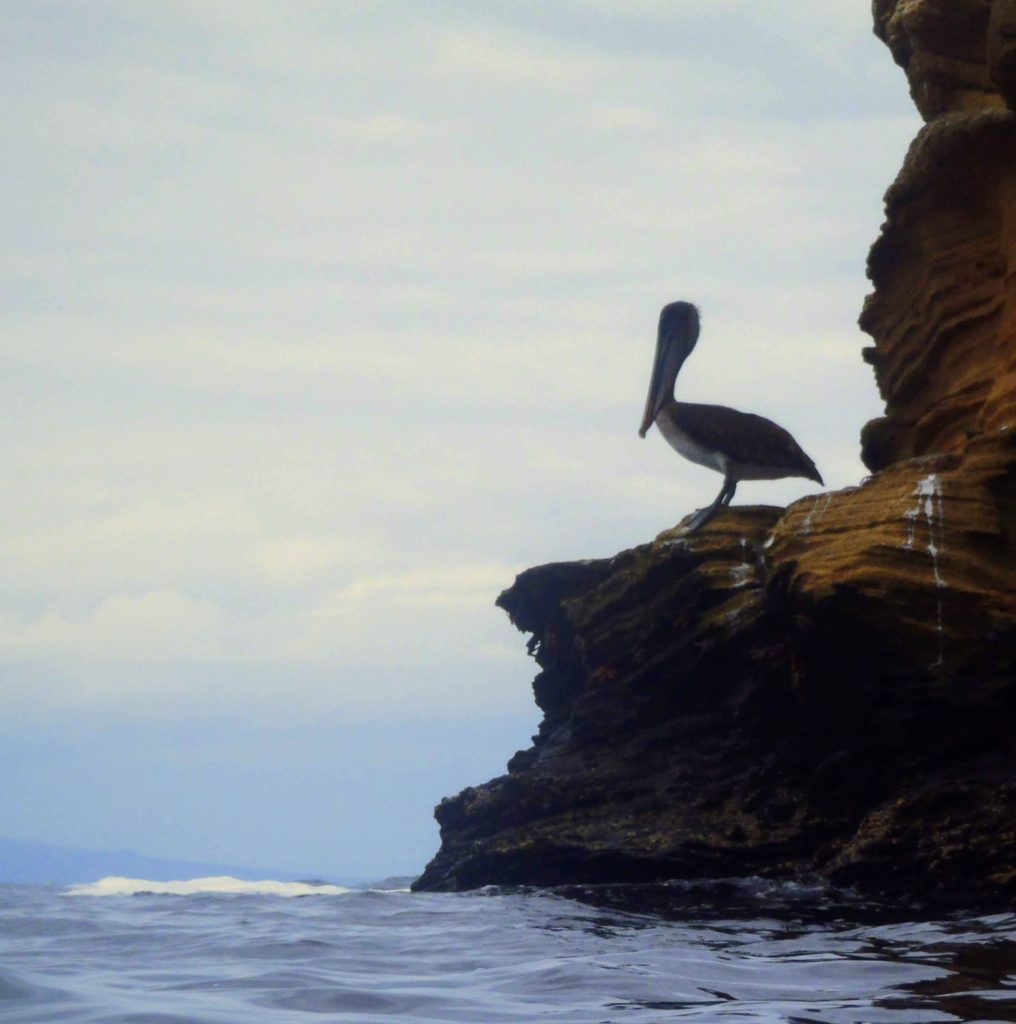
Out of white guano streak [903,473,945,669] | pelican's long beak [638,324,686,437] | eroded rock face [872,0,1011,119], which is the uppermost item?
eroded rock face [872,0,1011,119]

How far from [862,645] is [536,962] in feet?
13.6

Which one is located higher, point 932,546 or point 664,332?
point 664,332

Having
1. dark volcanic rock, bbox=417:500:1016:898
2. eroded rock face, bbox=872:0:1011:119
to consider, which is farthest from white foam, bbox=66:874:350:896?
eroded rock face, bbox=872:0:1011:119

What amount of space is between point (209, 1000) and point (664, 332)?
42.3 ft

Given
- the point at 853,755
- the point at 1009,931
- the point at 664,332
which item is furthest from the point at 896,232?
the point at 1009,931

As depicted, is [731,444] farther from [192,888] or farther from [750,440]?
[192,888]

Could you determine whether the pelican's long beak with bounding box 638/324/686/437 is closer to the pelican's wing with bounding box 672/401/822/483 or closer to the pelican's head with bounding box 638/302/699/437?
the pelican's head with bounding box 638/302/699/437

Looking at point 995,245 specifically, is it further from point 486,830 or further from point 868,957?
point 868,957

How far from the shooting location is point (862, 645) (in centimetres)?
984

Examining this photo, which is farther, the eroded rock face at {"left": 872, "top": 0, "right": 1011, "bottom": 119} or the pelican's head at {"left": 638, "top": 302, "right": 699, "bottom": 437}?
the pelican's head at {"left": 638, "top": 302, "right": 699, "bottom": 437}

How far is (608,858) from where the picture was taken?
34.2 ft

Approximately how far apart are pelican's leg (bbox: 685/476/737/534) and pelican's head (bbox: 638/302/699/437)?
2.53 meters

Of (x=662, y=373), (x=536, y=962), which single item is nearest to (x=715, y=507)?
(x=662, y=373)

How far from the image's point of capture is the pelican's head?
54.6ft
